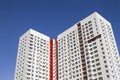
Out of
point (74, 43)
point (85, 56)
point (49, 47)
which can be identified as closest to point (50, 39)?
point (49, 47)

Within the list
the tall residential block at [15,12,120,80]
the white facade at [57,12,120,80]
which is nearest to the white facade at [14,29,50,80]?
the tall residential block at [15,12,120,80]

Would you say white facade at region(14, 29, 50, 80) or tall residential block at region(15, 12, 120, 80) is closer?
tall residential block at region(15, 12, 120, 80)

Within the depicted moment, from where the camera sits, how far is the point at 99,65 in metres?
67.0

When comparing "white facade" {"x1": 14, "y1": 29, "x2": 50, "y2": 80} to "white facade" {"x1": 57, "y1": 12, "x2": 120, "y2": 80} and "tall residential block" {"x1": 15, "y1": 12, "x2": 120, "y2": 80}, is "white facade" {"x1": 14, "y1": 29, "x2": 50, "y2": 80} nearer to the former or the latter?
"tall residential block" {"x1": 15, "y1": 12, "x2": 120, "y2": 80}

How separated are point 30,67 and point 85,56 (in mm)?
27385

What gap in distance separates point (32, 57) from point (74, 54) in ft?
71.0

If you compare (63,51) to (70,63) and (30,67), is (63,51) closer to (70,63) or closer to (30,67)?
(70,63)

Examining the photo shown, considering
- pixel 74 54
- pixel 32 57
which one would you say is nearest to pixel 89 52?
pixel 74 54

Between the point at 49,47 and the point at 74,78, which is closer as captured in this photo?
the point at 74,78

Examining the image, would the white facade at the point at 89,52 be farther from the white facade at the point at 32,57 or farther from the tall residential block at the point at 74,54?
the white facade at the point at 32,57

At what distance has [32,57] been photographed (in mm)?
86062

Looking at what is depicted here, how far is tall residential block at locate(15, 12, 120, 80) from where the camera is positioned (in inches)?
2687

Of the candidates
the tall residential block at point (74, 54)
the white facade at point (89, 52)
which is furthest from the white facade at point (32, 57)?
the white facade at point (89, 52)

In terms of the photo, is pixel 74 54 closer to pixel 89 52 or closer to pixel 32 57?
pixel 89 52
